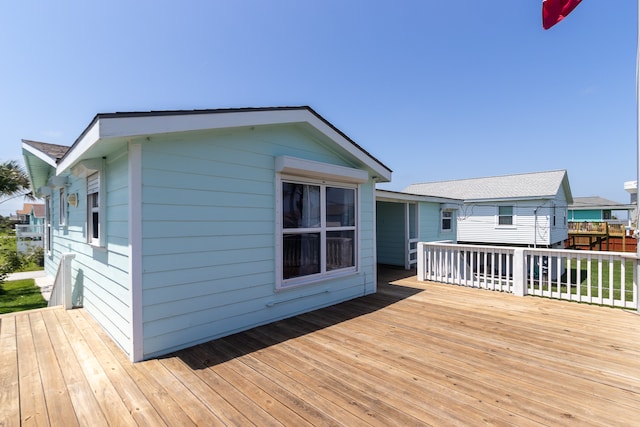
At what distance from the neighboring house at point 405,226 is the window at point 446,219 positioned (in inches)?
26.9

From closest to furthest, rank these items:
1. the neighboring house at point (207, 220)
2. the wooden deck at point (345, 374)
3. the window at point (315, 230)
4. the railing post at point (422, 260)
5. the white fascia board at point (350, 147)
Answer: the wooden deck at point (345, 374) < the neighboring house at point (207, 220) < the window at point (315, 230) < the white fascia board at point (350, 147) < the railing post at point (422, 260)

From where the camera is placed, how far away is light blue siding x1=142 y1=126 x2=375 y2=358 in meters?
2.96

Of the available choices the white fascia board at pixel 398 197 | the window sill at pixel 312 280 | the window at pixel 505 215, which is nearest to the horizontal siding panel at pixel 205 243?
the window sill at pixel 312 280

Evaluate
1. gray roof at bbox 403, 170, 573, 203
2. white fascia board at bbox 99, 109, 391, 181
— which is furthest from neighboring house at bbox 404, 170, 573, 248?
white fascia board at bbox 99, 109, 391, 181

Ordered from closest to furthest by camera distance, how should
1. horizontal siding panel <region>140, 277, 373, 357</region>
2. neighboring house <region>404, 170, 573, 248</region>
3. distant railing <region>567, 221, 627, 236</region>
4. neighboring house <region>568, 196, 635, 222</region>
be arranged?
horizontal siding panel <region>140, 277, 373, 357</region> < neighboring house <region>404, 170, 573, 248</region> < distant railing <region>567, 221, 627, 236</region> < neighboring house <region>568, 196, 635, 222</region>

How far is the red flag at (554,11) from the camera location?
4.64 m

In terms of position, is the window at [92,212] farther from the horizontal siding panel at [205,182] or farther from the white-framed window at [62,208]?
the white-framed window at [62,208]

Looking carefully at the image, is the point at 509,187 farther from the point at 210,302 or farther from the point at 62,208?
the point at 62,208

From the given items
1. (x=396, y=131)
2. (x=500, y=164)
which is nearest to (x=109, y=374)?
(x=396, y=131)

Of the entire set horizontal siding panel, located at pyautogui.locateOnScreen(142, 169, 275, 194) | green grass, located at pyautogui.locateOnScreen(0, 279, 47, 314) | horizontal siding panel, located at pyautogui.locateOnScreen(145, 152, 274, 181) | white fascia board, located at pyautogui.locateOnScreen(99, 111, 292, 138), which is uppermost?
white fascia board, located at pyautogui.locateOnScreen(99, 111, 292, 138)

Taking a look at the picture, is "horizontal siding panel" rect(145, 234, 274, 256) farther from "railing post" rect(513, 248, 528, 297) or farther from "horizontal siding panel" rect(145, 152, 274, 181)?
"railing post" rect(513, 248, 528, 297)

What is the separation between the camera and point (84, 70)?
6.17 meters

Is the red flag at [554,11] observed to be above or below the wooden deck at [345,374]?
above

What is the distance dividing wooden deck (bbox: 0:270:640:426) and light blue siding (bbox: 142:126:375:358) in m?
0.28
